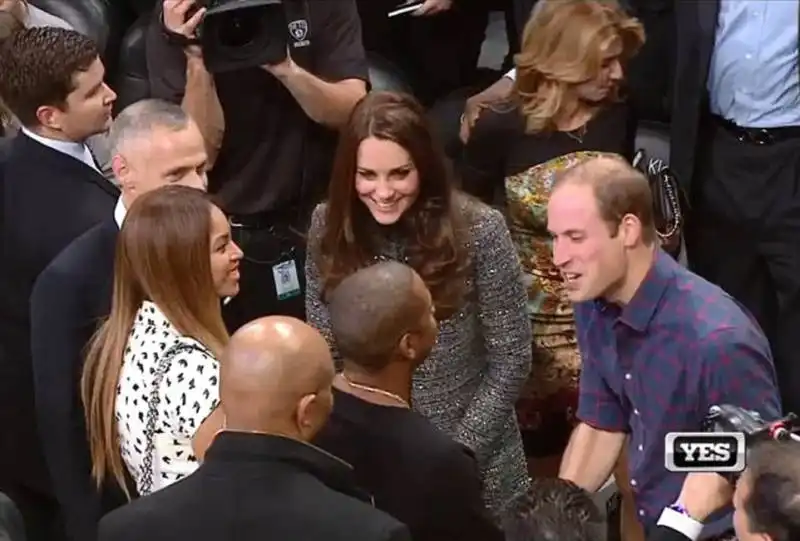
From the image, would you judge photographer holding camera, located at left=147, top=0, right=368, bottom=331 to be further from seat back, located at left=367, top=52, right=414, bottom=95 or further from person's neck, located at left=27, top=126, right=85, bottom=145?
seat back, located at left=367, top=52, right=414, bottom=95

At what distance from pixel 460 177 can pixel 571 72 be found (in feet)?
1.32

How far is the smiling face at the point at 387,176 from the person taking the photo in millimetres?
2922

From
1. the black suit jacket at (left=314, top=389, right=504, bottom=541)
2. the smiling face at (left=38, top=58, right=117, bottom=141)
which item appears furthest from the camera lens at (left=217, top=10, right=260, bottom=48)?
the black suit jacket at (left=314, top=389, right=504, bottom=541)

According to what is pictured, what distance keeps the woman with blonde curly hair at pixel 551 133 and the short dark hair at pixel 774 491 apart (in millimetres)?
1442

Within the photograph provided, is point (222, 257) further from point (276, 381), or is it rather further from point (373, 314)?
point (276, 381)

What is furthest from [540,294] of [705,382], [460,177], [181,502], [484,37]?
[181,502]

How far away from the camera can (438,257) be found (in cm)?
292

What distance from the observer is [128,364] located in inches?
96.6

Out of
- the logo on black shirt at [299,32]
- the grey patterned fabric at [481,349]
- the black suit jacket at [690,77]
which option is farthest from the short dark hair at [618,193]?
the black suit jacket at [690,77]

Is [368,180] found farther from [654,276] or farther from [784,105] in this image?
[784,105]

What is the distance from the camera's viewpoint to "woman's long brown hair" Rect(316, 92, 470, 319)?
2.92 meters

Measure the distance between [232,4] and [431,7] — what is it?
3.54 ft

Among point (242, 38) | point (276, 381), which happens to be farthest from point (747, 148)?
point (276, 381)

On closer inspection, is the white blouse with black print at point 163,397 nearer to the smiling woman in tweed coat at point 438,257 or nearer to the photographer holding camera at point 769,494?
the smiling woman in tweed coat at point 438,257
